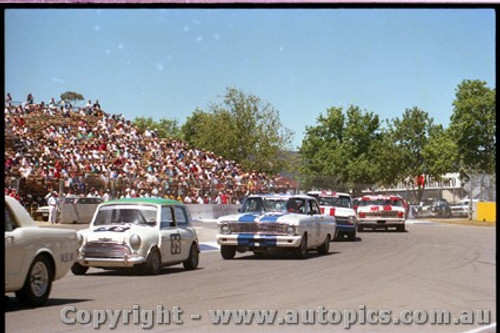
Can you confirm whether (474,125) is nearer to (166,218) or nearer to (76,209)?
(76,209)

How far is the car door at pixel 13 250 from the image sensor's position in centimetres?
955

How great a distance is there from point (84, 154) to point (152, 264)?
10.8 metres

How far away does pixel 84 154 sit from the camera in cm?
2539

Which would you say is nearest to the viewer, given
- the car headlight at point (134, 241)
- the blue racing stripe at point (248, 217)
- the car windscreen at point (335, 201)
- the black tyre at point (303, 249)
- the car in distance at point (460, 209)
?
the car headlight at point (134, 241)

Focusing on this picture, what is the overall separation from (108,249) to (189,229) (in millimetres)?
2525

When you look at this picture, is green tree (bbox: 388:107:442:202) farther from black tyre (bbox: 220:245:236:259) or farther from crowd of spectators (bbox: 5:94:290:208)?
black tyre (bbox: 220:245:236:259)

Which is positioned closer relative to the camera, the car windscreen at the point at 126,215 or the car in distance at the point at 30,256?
the car in distance at the point at 30,256

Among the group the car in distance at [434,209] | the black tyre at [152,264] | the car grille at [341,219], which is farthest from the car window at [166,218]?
the car in distance at [434,209]

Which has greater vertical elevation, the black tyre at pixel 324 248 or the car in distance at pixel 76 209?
the car in distance at pixel 76 209

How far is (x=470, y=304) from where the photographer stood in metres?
11.4

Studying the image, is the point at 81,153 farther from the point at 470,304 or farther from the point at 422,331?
the point at 422,331

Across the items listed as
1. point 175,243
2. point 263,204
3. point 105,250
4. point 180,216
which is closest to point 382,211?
point 263,204

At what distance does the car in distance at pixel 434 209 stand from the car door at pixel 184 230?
4146cm

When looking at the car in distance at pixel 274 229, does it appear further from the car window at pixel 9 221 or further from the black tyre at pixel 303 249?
the car window at pixel 9 221
